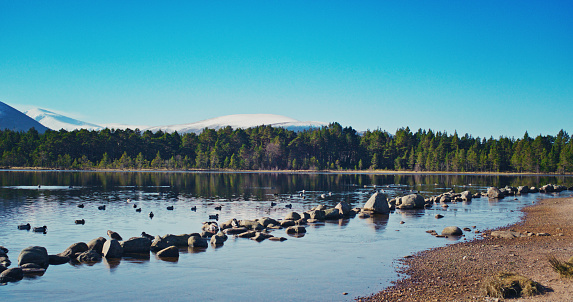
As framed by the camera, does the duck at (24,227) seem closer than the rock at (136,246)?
No

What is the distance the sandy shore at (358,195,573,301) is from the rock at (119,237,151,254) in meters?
15.2

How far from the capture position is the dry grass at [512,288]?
1570 centimetres

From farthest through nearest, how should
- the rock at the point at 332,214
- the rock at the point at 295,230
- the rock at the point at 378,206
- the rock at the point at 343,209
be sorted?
1. the rock at the point at 378,206
2. the rock at the point at 343,209
3. the rock at the point at 332,214
4. the rock at the point at 295,230

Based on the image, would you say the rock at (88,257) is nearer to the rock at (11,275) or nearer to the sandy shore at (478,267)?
the rock at (11,275)

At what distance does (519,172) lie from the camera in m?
192

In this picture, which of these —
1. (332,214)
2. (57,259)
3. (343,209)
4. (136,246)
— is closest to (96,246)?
(136,246)

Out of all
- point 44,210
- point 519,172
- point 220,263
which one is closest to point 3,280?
point 220,263

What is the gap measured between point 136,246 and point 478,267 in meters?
19.1

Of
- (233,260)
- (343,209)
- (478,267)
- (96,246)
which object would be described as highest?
(343,209)

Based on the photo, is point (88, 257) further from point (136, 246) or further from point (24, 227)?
point (24, 227)

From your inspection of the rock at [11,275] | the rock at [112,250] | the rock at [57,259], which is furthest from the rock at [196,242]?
the rock at [11,275]

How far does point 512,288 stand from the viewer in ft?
51.8

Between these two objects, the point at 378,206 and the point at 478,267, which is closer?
the point at 478,267

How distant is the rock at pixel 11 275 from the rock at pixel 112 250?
16.5 feet
